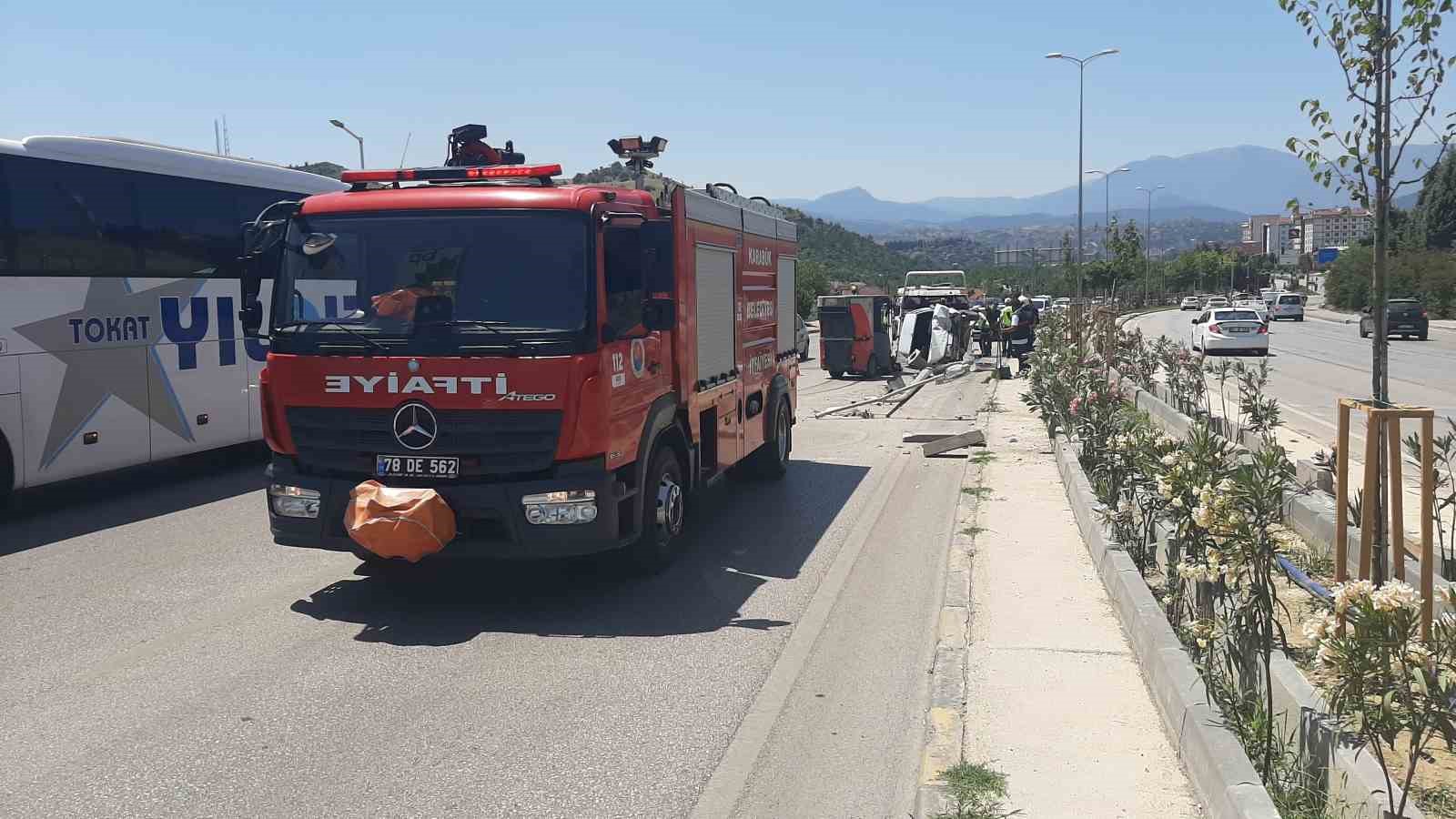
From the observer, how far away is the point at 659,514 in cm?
829

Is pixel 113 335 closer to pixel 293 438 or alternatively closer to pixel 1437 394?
pixel 293 438

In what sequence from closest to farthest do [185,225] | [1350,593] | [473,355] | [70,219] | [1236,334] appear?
[1350,593], [473,355], [70,219], [185,225], [1236,334]

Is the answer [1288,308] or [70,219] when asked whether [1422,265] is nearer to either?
[1288,308]

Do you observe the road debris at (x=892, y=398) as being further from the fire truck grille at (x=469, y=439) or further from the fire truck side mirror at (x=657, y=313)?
the fire truck grille at (x=469, y=439)

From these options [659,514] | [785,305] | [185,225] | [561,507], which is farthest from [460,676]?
[185,225]

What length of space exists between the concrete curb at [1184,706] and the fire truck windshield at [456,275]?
3.65m

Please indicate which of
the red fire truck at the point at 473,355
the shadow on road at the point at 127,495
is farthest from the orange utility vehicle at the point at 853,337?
the red fire truck at the point at 473,355

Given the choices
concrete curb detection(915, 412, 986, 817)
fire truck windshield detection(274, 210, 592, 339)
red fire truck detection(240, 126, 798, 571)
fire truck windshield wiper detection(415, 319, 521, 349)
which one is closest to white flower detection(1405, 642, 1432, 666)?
concrete curb detection(915, 412, 986, 817)

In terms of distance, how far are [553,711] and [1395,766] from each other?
3.65m

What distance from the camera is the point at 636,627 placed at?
23.7 feet

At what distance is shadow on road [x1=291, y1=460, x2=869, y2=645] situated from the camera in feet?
23.8

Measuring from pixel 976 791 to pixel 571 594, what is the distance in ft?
12.8

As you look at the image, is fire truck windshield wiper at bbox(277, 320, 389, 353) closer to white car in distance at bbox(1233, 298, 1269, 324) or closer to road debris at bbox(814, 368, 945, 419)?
road debris at bbox(814, 368, 945, 419)

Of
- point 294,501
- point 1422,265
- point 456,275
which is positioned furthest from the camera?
point 1422,265
